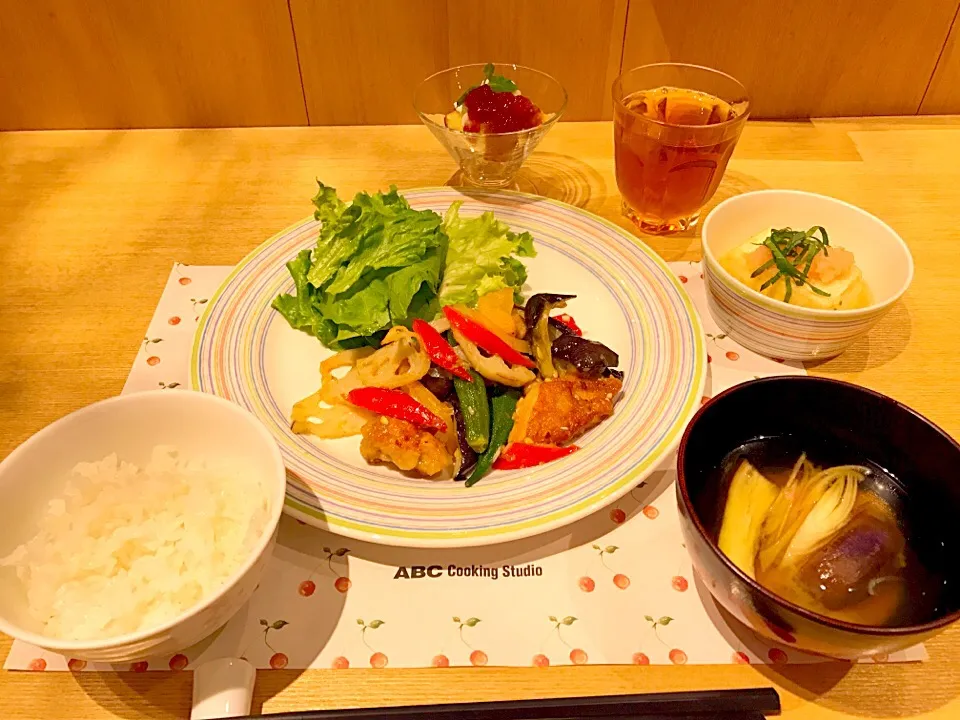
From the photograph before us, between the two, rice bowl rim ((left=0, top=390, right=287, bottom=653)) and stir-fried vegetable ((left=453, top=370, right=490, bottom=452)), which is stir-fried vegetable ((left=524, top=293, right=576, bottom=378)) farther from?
rice bowl rim ((left=0, top=390, right=287, bottom=653))

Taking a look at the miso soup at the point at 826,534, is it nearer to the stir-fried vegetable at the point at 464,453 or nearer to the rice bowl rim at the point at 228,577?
the stir-fried vegetable at the point at 464,453

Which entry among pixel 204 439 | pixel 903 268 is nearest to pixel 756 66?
pixel 903 268

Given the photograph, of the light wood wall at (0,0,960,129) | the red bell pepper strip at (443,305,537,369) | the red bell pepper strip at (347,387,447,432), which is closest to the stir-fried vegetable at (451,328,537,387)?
the red bell pepper strip at (443,305,537,369)

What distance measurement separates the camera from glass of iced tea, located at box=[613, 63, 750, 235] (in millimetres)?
1799

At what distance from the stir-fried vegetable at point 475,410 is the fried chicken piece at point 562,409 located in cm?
6

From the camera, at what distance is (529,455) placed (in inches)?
53.3

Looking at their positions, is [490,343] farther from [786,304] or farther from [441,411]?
[786,304]

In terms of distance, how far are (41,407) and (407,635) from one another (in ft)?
3.34

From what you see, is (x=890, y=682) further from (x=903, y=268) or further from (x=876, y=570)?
(x=903, y=268)

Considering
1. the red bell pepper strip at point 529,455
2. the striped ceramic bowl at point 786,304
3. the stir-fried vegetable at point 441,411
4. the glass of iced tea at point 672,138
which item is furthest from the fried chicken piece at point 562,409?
the glass of iced tea at point 672,138

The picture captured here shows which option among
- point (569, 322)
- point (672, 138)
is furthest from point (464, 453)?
point (672, 138)

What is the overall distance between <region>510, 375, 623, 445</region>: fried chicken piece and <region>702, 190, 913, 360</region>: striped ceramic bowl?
372 millimetres

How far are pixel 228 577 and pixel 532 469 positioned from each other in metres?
0.59

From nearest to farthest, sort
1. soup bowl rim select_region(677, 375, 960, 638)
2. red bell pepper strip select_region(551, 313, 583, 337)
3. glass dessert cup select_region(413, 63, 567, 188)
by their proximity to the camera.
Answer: soup bowl rim select_region(677, 375, 960, 638)
red bell pepper strip select_region(551, 313, 583, 337)
glass dessert cup select_region(413, 63, 567, 188)
